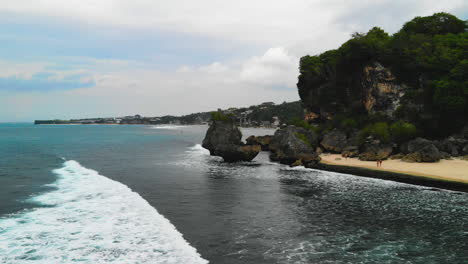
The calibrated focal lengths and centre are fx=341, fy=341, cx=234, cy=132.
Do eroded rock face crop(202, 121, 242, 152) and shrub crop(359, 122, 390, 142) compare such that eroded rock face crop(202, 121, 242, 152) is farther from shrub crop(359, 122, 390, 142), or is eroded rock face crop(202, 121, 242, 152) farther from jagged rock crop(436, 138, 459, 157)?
jagged rock crop(436, 138, 459, 157)

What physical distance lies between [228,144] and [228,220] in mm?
37761

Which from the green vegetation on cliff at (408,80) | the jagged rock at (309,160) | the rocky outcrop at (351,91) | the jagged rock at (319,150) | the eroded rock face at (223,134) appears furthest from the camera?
the rocky outcrop at (351,91)

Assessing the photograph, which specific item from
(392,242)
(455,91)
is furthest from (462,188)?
(455,91)

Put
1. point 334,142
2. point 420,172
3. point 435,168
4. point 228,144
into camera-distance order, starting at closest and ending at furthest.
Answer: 1. point 420,172
2. point 435,168
3. point 228,144
4. point 334,142

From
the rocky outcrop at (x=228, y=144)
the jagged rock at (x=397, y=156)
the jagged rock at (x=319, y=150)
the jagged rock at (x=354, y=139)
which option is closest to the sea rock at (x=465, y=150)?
the jagged rock at (x=397, y=156)

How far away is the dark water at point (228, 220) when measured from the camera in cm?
1805

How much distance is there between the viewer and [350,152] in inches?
2295

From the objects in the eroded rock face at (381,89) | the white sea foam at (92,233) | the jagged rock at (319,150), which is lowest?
the white sea foam at (92,233)

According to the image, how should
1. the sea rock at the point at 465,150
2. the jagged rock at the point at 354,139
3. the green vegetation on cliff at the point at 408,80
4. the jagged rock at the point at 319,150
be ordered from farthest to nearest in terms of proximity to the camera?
the jagged rock at the point at 319,150, the jagged rock at the point at 354,139, the green vegetation on cliff at the point at 408,80, the sea rock at the point at 465,150

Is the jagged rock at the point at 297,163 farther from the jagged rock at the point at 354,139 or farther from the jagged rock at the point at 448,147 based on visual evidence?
the jagged rock at the point at 448,147

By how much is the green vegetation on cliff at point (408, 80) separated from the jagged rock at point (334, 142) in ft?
16.3

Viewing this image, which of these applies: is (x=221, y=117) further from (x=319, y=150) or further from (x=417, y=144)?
(x=417, y=144)

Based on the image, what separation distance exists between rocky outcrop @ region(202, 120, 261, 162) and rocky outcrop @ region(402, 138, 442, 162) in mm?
23783

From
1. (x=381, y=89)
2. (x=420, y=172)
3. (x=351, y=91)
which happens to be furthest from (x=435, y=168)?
(x=351, y=91)
